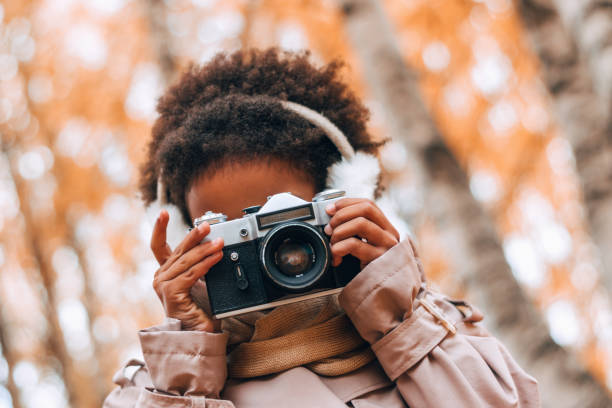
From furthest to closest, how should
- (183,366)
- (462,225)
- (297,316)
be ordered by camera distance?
(462,225)
(297,316)
(183,366)

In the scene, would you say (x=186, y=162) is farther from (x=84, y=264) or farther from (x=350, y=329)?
(x=84, y=264)

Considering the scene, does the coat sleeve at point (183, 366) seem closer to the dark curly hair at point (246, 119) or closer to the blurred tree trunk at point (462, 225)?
the dark curly hair at point (246, 119)

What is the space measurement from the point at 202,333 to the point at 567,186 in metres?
4.59

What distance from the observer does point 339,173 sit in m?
1.30

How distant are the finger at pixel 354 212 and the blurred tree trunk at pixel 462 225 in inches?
46.4

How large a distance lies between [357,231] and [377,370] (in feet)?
1.00

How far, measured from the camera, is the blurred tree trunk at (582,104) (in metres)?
1.94

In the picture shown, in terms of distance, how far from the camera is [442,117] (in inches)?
187

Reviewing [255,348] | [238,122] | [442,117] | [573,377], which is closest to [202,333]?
[255,348]

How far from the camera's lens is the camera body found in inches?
42.2

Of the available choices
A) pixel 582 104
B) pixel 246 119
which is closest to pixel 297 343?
pixel 246 119

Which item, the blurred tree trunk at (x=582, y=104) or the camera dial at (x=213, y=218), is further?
the blurred tree trunk at (x=582, y=104)

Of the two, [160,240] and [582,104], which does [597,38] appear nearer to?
[582,104]

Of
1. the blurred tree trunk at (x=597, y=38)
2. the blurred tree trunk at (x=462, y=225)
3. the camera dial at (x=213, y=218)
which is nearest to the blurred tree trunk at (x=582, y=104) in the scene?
the blurred tree trunk at (x=597, y=38)
